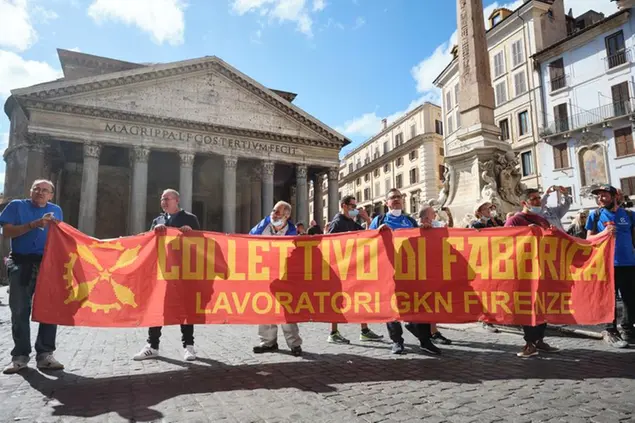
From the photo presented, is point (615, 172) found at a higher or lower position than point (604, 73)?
lower

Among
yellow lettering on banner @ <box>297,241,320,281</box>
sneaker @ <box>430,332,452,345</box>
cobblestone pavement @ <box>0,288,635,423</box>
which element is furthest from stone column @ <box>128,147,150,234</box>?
sneaker @ <box>430,332,452,345</box>

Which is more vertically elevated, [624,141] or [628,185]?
[624,141]

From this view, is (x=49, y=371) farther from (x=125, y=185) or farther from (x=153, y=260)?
(x=125, y=185)

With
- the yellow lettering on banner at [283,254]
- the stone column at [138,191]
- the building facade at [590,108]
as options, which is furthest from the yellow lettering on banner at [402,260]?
the building facade at [590,108]

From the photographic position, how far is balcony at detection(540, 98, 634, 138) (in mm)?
24200

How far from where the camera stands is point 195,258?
183 inches

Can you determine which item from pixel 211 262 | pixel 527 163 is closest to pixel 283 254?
pixel 211 262

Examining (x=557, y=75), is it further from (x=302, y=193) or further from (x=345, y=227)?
(x=345, y=227)

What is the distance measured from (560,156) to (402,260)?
92.4 ft

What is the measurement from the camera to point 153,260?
4555 millimetres

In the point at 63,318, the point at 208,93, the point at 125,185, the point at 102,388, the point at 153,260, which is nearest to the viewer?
the point at 102,388

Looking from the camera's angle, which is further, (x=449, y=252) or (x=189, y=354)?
(x=449, y=252)

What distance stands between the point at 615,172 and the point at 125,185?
115 feet

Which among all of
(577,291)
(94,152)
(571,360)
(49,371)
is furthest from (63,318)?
(94,152)
